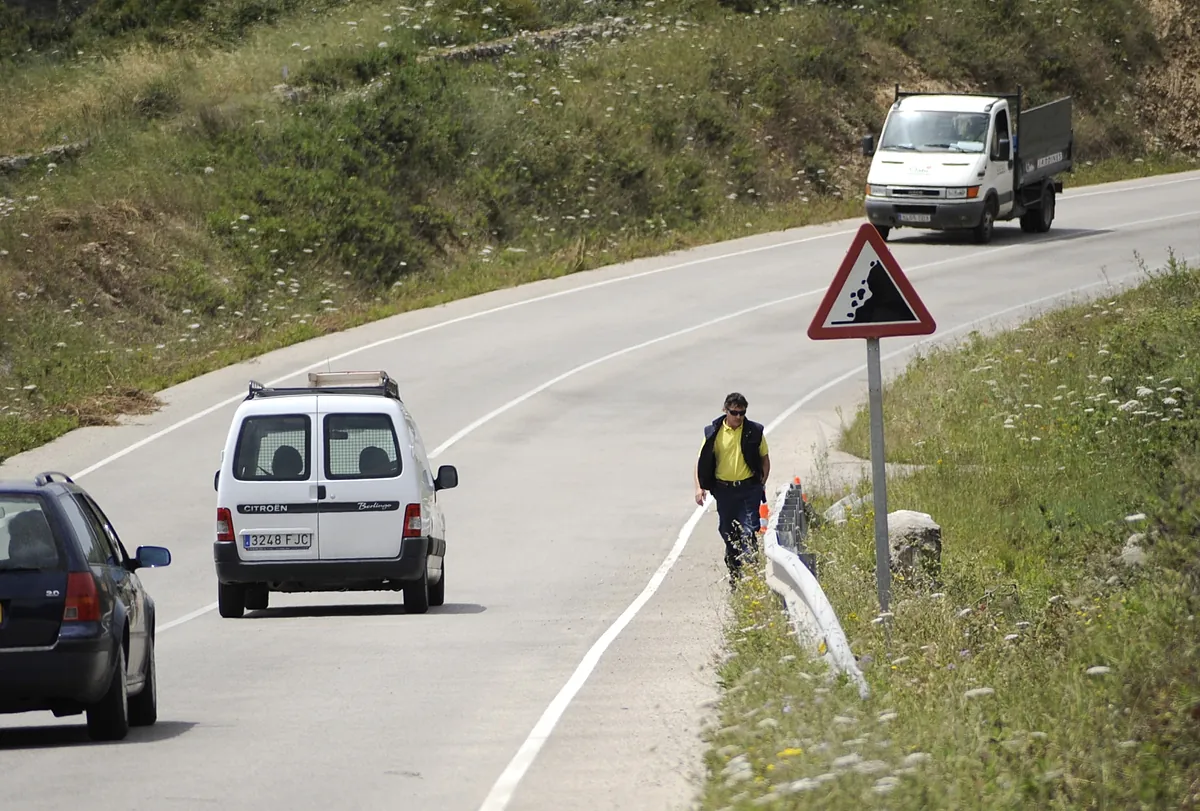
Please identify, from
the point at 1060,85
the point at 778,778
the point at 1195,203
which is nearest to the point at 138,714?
the point at 778,778

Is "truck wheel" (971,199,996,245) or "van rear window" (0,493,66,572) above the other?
"van rear window" (0,493,66,572)

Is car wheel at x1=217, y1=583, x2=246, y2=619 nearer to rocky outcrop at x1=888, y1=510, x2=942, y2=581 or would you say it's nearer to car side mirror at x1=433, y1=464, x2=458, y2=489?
car side mirror at x1=433, y1=464, x2=458, y2=489

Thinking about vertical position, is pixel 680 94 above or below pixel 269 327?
above

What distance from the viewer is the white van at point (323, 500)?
17.0 m

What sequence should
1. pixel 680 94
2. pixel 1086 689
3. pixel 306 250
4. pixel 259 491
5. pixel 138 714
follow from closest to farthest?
pixel 1086 689 → pixel 138 714 → pixel 259 491 → pixel 306 250 → pixel 680 94

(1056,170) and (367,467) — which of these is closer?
(367,467)

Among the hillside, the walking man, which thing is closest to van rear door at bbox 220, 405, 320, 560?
the walking man

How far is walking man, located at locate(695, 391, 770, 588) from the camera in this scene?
17.2 meters

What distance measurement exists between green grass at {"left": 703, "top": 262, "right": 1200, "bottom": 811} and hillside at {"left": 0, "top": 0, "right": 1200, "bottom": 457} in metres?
15.1

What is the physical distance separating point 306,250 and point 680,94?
15.2 metres

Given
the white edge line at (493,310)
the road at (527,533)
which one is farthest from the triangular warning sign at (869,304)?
the white edge line at (493,310)

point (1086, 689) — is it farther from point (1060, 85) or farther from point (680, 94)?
point (1060, 85)

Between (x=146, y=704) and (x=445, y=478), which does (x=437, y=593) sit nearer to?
(x=445, y=478)

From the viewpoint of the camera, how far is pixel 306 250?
1598 inches
